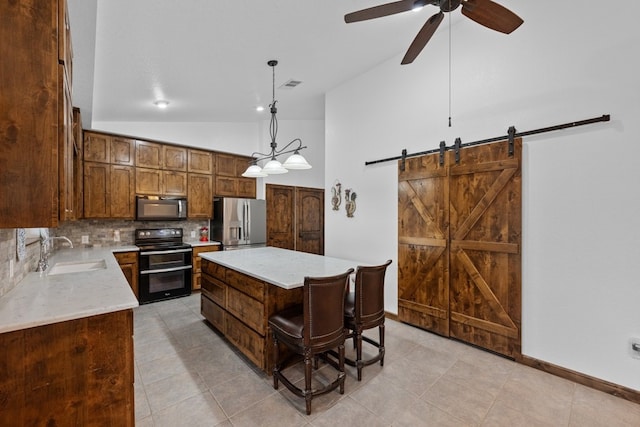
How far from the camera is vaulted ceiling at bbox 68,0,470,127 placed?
2.38 metres

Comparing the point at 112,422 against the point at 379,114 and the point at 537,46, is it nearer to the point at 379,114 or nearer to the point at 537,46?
the point at 379,114

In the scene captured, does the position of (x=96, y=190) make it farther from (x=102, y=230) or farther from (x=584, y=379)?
(x=584, y=379)

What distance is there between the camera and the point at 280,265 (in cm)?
282

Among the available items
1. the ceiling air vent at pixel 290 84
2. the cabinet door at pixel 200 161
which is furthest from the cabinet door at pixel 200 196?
the ceiling air vent at pixel 290 84

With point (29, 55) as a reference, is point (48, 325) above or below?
below

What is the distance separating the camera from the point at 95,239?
457 cm

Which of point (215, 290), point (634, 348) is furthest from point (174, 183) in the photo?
point (634, 348)

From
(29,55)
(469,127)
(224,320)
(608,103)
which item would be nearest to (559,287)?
(608,103)

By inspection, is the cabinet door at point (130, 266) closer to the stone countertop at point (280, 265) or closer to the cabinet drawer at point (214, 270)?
the cabinet drawer at point (214, 270)

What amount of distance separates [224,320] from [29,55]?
2.62 meters

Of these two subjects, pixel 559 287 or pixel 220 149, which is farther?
pixel 220 149

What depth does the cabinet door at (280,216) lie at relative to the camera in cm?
629

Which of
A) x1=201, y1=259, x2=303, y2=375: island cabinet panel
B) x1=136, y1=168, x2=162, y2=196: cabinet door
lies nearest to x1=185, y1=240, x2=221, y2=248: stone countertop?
x1=136, y1=168, x2=162, y2=196: cabinet door

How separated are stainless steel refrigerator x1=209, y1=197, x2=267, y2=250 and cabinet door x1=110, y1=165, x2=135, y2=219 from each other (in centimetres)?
136
